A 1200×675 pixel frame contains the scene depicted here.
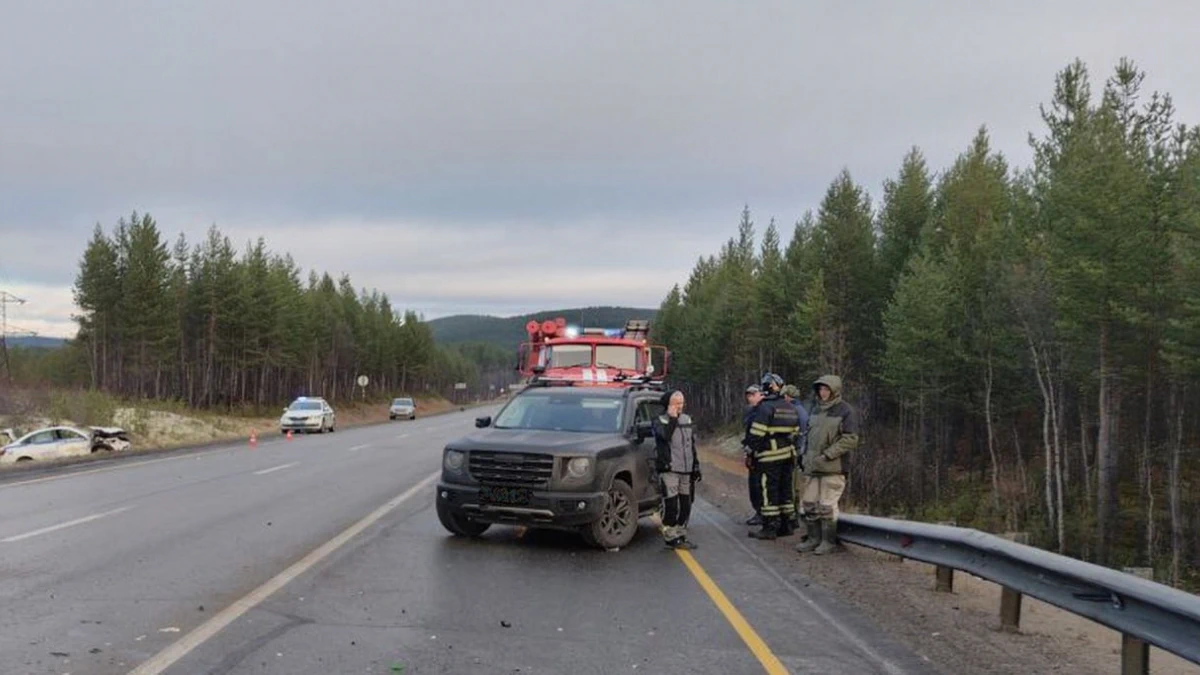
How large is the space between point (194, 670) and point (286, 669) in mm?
500

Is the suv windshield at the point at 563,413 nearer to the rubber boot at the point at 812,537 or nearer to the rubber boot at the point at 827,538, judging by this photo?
the rubber boot at the point at 812,537

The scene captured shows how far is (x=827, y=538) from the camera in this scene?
33.6 ft

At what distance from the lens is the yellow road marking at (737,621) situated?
5.56 metres

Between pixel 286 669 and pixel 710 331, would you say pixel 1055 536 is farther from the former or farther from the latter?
pixel 710 331

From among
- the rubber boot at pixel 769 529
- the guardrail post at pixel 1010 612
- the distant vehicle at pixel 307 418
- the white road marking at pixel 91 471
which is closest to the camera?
the guardrail post at pixel 1010 612

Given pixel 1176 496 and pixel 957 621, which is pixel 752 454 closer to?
pixel 957 621

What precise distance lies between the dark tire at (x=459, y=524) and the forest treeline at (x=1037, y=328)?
49.2ft

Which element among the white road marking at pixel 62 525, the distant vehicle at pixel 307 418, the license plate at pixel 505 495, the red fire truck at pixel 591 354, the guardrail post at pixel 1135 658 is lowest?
the distant vehicle at pixel 307 418

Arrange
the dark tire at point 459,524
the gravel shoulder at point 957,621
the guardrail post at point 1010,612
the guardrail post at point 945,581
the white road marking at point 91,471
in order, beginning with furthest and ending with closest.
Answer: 1. the white road marking at point 91,471
2. the dark tire at point 459,524
3. the guardrail post at point 945,581
4. the guardrail post at point 1010,612
5. the gravel shoulder at point 957,621

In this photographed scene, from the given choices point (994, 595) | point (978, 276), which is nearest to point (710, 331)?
point (978, 276)

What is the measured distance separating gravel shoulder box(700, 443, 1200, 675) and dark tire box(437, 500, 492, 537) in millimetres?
3225

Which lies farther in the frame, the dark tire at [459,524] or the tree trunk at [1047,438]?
the tree trunk at [1047,438]

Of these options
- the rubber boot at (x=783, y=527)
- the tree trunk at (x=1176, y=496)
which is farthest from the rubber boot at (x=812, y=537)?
the tree trunk at (x=1176, y=496)

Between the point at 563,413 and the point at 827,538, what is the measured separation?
11.3 feet
